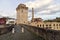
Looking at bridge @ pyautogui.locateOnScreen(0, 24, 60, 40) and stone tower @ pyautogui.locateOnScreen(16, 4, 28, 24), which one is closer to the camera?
bridge @ pyautogui.locateOnScreen(0, 24, 60, 40)

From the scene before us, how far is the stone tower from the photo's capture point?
498ft

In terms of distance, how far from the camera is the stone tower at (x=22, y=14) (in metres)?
152

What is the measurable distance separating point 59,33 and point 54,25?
106 m

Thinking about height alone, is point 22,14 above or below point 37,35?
above

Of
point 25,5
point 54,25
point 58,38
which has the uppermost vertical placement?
point 25,5

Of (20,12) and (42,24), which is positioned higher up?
(20,12)

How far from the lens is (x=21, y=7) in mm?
166250

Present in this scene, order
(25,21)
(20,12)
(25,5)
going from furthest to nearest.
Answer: (25,5) < (20,12) < (25,21)

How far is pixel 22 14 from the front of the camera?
160 metres

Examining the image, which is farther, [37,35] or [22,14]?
[22,14]

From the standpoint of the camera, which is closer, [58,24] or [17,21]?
[58,24]

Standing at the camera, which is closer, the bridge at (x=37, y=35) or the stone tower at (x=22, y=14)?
the bridge at (x=37, y=35)

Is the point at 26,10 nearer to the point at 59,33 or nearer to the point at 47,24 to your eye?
the point at 47,24

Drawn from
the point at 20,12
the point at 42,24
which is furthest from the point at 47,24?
the point at 20,12
